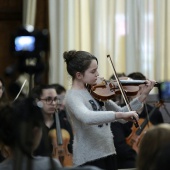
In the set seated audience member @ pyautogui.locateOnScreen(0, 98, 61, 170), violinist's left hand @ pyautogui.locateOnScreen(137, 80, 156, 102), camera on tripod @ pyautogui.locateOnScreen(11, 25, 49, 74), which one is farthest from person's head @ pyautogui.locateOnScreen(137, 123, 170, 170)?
violinist's left hand @ pyautogui.locateOnScreen(137, 80, 156, 102)

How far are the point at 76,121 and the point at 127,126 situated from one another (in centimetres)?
127

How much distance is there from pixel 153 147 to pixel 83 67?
5.24 ft

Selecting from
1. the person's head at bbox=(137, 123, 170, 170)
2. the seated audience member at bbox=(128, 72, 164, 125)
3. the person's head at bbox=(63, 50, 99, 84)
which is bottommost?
the seated audience member at bbox=(128, 72, 164, 125)

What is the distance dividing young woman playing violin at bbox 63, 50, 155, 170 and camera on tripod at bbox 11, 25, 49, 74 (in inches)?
61.0

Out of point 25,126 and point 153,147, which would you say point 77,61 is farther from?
point 25,126

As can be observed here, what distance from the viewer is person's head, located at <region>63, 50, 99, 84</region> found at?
315 centimetres

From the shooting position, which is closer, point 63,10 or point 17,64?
point 17,64

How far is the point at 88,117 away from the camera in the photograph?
2949 millimetres

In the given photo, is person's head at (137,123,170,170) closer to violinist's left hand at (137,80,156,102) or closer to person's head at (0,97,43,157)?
person's head at (0,97,43,157)

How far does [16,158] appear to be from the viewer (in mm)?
1485

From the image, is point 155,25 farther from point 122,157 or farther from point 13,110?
point 13,110

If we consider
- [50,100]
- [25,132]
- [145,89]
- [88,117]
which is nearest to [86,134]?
[88,117]

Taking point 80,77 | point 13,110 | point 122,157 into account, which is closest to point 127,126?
point 122,157

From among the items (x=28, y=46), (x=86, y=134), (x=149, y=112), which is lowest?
(x=149, y=112)
